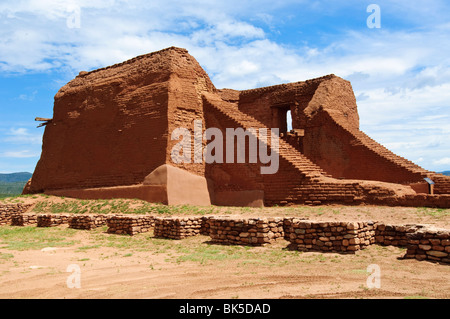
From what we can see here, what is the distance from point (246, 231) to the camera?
9.10 m

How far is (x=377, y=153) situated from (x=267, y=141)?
519 centimetres

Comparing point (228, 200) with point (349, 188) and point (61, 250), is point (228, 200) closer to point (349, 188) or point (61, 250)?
point (349, 188)

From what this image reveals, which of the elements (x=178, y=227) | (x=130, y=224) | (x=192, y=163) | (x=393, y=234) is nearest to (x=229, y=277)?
(x=393, y=234)

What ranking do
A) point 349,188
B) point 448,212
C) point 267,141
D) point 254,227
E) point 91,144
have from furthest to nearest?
point 91,144 < point 267,141 < point 349,188 < point 448,212 < point 254,227

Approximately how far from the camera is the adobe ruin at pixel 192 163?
46.5 ft

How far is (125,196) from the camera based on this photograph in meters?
16.1

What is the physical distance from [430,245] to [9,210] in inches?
655

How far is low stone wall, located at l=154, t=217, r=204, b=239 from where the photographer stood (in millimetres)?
10406

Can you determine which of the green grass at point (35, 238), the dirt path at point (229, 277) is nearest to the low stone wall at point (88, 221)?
the green grass at point (35, 238)

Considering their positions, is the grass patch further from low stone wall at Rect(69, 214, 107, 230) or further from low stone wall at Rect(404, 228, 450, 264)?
low stone wall at Rect(69, 214, 107, 230)

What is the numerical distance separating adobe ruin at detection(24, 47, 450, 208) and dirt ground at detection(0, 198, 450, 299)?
4.37 m

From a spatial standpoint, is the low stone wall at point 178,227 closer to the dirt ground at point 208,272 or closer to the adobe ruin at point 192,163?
the dirt ground at point 208,272

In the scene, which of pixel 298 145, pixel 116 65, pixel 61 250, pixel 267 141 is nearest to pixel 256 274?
pixel 61 250

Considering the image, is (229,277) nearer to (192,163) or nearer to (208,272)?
(208,272)
